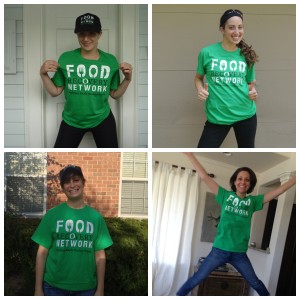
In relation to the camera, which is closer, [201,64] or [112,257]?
[201,64]

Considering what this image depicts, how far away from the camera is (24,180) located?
284 centimetres

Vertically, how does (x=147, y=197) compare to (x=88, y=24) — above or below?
below

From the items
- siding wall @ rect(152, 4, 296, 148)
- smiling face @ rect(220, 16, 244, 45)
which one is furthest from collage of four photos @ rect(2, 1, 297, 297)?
siding wall @ rect(152, 4, 296, 148)

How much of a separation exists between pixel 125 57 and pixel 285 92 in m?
1.15

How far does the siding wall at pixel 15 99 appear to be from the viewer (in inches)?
125

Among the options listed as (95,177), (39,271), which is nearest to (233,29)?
(95,177)

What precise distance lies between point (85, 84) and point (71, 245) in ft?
3.04

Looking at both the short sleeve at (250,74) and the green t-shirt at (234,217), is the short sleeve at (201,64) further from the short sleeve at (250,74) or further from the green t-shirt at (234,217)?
the green t-shirt at (234,217)

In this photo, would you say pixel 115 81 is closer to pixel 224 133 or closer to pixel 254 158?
pixel 224 133

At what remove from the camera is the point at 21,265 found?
2816mm

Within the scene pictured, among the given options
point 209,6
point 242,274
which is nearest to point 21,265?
point 242,274

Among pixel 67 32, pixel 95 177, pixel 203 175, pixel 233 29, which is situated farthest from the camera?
pixel 67 32

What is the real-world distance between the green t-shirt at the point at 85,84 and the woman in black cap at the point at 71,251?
19.8 inches

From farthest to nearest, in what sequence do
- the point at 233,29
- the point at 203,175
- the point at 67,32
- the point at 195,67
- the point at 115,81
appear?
1. the point at 195,67
2. the point at 67,32
3. the point at 115,81
4. the point at 203,175
5. the point at 233,29
